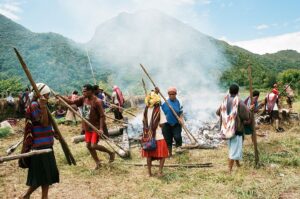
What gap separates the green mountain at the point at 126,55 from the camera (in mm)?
34163

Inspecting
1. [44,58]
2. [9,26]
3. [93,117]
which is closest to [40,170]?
[93,117]

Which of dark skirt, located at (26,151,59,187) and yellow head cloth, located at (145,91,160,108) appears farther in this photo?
yellow head cloth, located at (145,91,160,108)

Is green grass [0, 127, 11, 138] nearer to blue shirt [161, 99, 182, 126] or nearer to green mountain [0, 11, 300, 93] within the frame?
blue shirt [161, 99, 182, 126]

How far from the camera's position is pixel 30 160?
442 centimetres

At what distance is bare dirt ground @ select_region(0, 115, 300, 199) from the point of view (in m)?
5.44

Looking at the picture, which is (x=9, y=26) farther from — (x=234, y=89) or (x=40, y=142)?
(x=40, y=142)

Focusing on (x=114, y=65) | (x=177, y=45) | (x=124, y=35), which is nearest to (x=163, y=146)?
(x=114, y=65)

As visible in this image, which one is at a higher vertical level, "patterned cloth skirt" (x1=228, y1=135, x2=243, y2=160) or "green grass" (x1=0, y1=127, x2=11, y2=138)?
"patterned cloth skirt" (x1=228, y1=135, x2=243, y2=160)

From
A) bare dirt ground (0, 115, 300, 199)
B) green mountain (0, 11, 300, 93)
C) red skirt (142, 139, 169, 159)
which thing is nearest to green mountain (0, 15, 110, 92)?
green mountain (0, 11, 300, 93)

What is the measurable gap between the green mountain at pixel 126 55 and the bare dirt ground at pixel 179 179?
55.6ft

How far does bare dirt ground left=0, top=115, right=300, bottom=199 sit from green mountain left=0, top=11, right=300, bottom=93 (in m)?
16.9

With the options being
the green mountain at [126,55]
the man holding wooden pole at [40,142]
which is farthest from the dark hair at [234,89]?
the green mountain at [126,55]

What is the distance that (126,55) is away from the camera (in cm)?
4891

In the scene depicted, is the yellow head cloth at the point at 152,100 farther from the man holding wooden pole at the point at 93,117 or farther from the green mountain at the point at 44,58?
the green mountain at the point at 44,58
